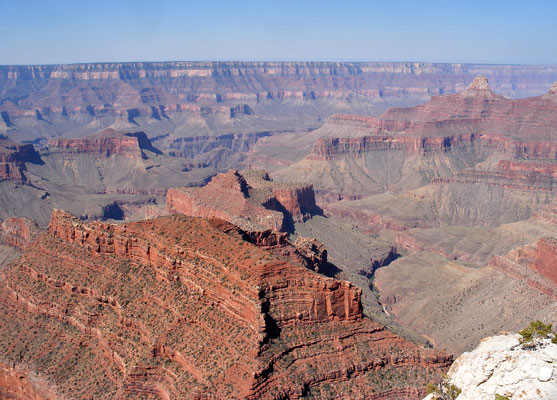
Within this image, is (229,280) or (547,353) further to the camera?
(229,280)

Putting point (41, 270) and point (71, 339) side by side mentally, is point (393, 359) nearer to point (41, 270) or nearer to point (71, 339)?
point (71, 339)

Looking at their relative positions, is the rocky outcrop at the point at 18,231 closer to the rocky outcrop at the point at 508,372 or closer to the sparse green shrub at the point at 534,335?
the rocky outcrop at the point at 508,372

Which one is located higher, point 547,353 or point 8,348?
point 547,353

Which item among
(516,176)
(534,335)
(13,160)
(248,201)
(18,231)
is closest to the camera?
(534,335)

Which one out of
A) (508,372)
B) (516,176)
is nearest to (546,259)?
(508,372)

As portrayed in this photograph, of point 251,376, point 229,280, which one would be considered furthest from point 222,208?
point 251,376

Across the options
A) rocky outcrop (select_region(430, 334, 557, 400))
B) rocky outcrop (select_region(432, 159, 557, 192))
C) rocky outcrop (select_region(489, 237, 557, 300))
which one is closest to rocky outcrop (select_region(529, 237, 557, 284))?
rocky outcrop (select_region(489, 237, 557, 300))

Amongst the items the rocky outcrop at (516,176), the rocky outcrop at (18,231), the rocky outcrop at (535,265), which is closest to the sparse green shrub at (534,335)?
the rocky outcrop at (535,265)

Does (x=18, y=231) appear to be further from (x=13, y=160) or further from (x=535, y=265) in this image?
(x=13, y=160)
